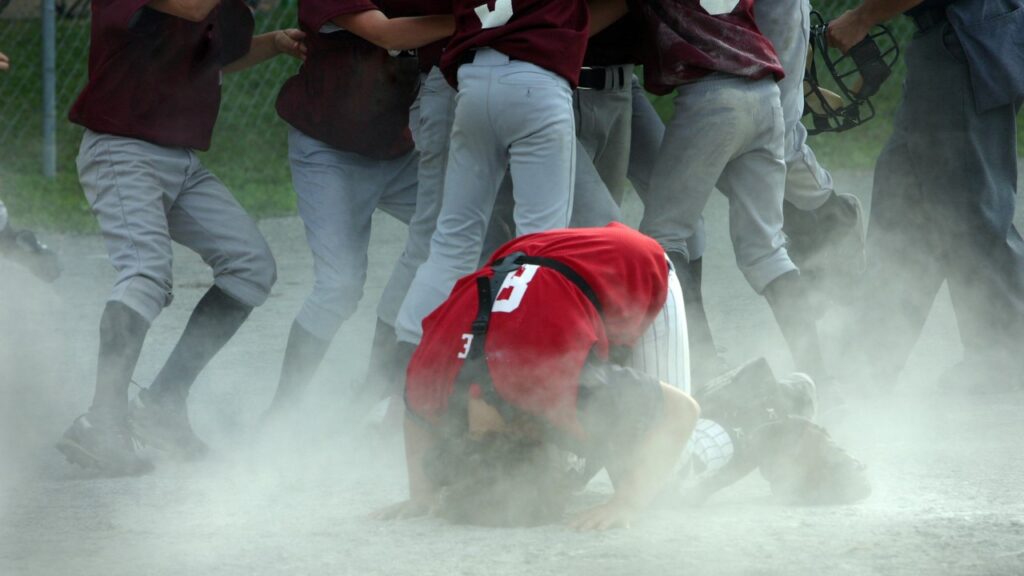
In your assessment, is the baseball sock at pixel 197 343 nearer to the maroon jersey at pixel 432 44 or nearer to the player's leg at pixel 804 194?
the maroon jersey at pixel 432 44

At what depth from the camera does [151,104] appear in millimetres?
4305

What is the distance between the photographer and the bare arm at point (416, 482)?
134 inches

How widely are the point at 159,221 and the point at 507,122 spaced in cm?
99

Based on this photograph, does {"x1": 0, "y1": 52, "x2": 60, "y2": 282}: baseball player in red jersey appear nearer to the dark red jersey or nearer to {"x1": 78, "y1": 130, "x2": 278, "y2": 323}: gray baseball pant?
{"x1": 78, "y1": 130, "x2": 278, "y2": 323}: gray baseball pant

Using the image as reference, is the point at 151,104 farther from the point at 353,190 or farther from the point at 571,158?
the point at 571,158

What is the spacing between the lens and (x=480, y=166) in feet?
13.9

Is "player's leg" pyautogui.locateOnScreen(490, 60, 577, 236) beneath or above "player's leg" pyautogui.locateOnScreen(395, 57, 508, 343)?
above

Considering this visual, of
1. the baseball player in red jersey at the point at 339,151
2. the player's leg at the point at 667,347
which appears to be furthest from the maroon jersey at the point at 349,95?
the player's leg at the point at 667,347

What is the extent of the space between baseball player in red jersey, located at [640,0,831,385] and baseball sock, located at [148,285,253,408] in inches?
46.8

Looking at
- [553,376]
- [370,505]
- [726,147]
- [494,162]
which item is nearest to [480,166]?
[494,162]

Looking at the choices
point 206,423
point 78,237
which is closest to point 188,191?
point 206,423

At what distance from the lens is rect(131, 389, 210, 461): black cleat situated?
4215 mm

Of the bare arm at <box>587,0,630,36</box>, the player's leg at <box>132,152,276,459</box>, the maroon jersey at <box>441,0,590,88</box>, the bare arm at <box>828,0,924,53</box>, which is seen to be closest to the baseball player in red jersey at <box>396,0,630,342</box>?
the maroon jersey at <box>441,0,590,88</box>

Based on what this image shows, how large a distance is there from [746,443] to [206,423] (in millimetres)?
1732
